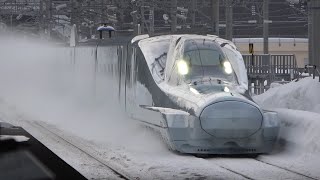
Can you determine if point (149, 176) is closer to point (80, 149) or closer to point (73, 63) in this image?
point (80, 149)

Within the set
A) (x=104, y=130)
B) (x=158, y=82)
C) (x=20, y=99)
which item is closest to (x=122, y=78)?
(x=104, y=130)

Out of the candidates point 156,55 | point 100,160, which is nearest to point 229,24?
point 156,55

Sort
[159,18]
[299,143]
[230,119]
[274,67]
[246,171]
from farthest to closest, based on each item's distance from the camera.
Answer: [159,18] < [274,67] < [299,143] < [230,119] < [246,171]

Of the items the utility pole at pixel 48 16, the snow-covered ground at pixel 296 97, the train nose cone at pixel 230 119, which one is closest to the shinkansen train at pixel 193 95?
the train nose cone at pixel 230 119

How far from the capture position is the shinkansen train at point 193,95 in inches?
486

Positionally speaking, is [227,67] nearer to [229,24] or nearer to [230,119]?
[230,119]

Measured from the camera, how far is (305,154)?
485 inches

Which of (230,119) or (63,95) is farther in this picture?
(63,95)

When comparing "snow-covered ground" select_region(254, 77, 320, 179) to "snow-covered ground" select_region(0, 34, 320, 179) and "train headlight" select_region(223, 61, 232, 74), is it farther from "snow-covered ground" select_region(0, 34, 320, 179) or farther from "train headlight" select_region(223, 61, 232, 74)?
"train headlight" select_region(223, 61, 232, 74)

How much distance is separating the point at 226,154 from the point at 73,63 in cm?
1233

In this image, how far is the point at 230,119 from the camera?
12266 millimetres

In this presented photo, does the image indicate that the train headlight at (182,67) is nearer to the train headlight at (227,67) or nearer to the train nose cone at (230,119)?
the train headlight at (227,67)

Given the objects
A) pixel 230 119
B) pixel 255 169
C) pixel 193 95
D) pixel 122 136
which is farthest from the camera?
pixel 122 136

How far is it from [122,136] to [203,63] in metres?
2.92
